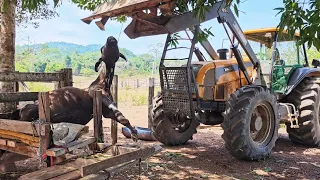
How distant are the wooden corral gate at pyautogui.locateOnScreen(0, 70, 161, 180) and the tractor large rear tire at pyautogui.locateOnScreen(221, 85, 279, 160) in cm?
169

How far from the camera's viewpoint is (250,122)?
17.5 ft

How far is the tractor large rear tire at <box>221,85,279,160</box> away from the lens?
491 centimetres

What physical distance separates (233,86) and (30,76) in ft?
11.6

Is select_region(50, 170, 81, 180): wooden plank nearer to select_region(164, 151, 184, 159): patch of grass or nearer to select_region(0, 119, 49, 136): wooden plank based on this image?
select_region(0, 119, 49, 136): wooden plank

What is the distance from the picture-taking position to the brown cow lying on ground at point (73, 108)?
3.57m

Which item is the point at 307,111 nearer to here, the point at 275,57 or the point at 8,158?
the point at 275,57

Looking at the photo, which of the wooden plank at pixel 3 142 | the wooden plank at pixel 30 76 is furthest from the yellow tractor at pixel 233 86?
the wooden plank at pixel 3 142

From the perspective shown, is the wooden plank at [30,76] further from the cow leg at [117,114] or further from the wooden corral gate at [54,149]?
the cow leg at [117,114]

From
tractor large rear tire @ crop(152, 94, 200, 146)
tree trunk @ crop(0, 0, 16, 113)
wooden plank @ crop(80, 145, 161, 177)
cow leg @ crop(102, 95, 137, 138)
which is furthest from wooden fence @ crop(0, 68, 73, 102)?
tractor large rear tire @ crop(152, 94, 200, 146)

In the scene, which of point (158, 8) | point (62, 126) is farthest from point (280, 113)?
point (62, 126)

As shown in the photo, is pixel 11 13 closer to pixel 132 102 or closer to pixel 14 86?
pixel 14 86

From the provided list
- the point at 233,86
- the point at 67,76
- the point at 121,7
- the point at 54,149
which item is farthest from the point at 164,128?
Answer: the point at 54,149

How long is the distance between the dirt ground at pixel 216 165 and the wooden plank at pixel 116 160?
527mm

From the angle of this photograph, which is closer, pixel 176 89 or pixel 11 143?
pixel 11 143
